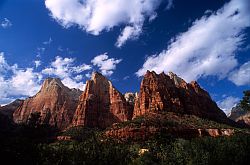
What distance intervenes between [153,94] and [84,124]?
169ft

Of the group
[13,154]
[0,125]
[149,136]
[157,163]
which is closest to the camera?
[13,154]

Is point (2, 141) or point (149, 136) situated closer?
point (2, 141)

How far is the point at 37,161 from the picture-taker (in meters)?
50.5

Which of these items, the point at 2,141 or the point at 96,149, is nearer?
the point at 2,141

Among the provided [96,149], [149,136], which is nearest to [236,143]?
[96,149]

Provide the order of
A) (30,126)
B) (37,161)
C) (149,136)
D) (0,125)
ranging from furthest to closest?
(0,125) < (149,136) < (30,126) < (37,161)

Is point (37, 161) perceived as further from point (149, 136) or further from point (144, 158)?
point (149, 136)

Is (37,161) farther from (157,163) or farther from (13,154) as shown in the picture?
(157,163)

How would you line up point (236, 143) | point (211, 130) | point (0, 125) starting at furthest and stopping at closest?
point (0, 125)
point (211, 130)
point (236, 143)

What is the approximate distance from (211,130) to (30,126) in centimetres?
10125

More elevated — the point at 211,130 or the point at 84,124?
the point at 84,124

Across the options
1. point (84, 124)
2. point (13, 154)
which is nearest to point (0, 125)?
point (84, 124)

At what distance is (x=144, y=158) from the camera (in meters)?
76.0

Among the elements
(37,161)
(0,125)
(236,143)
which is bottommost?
(37,161)
